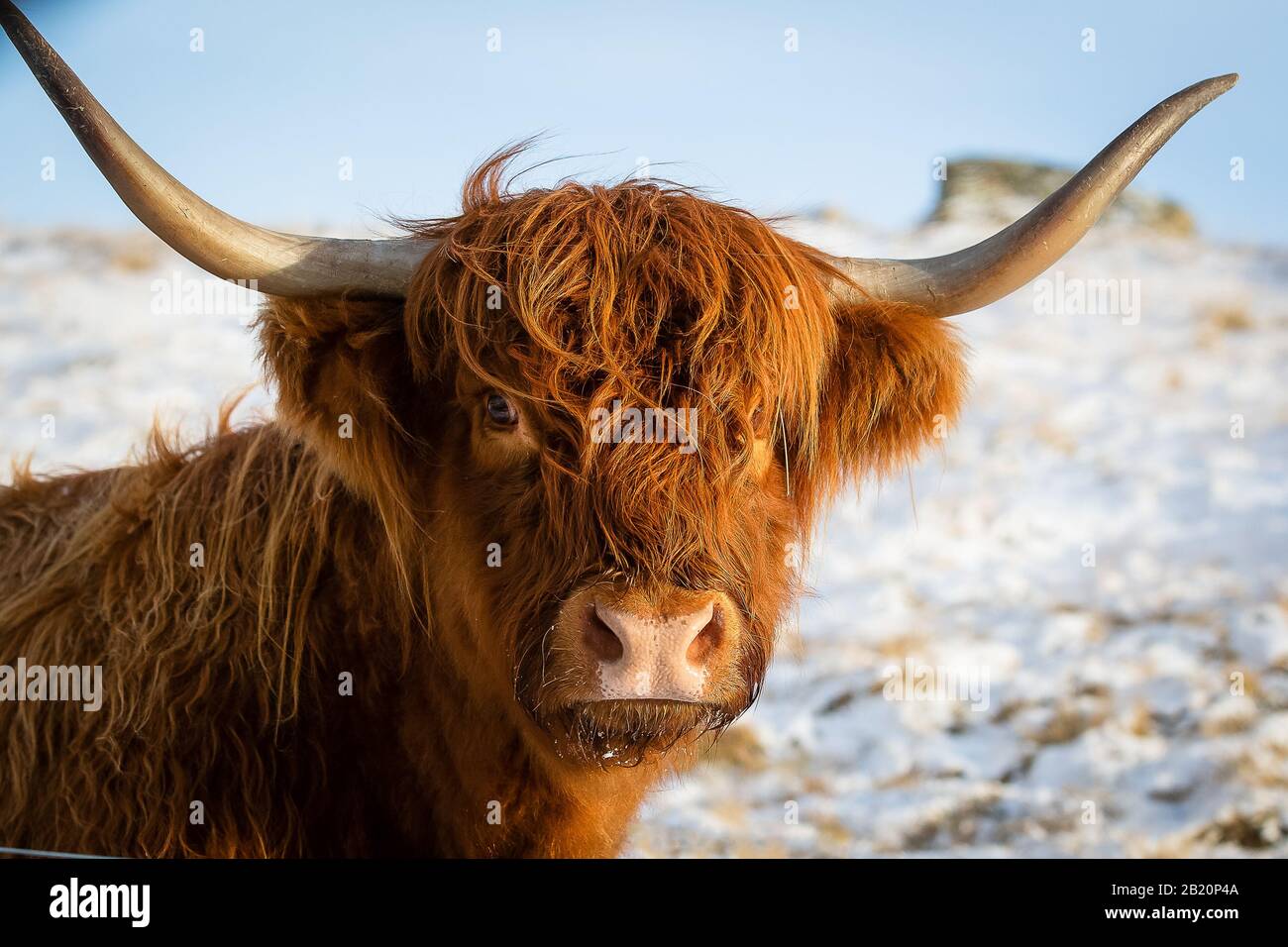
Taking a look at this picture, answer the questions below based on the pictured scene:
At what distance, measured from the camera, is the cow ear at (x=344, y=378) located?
254cm

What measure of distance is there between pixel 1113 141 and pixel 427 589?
1850 mm

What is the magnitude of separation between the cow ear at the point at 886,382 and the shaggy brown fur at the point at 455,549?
0.04 ft

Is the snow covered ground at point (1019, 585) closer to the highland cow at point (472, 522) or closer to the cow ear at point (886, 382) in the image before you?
the cow ear at point (886, 382)

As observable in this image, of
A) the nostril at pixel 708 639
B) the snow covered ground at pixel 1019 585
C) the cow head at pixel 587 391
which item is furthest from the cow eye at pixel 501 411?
the snow covered ground at pixel 1019 585

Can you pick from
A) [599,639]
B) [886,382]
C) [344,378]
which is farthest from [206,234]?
[886,382]

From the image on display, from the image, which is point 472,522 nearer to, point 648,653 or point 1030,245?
point 648,653

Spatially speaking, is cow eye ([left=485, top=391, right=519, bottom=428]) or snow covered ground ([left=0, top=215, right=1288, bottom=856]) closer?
cow eye ([left=485, top=391, right=519, bottom=428])

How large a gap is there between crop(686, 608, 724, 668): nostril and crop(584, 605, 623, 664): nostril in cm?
15

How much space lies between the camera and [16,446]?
24.8ft

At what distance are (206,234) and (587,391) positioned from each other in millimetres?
843

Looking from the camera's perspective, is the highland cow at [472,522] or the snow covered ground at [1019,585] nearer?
the highland cow at [472,522]

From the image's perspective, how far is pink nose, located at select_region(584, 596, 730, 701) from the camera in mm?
2123

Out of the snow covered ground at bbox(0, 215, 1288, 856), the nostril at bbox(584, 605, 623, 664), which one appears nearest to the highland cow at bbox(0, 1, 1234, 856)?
the nostril at bbox(584, 605, 623, 664)

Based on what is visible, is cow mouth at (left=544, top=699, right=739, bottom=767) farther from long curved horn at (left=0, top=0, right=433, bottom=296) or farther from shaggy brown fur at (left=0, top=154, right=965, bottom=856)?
long curved horn at (left=0, top=0, right=433, bottom=296)
